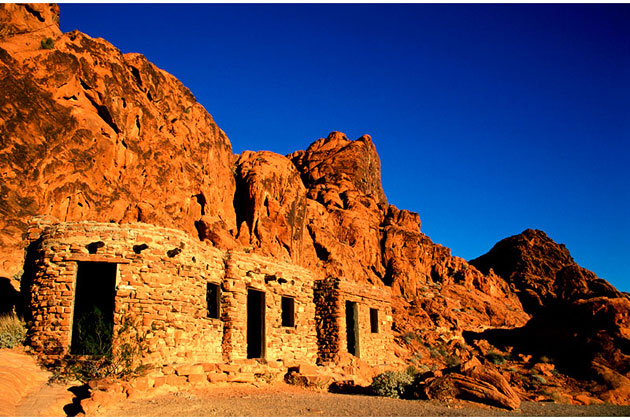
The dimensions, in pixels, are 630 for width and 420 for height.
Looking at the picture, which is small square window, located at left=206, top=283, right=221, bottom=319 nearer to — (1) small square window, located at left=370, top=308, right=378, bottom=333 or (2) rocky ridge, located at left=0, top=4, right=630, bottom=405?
(2) rocky ridge, located at left=0, top=4, right=630, bottom=405

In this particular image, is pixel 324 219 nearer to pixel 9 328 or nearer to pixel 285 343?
pixel 285 343

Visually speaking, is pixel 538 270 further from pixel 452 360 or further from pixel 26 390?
pixel 26 390

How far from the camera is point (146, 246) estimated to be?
13164 millimetres

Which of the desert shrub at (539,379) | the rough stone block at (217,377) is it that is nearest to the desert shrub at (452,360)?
the desert shrub at (539,379)

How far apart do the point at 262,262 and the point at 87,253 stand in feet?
20.4

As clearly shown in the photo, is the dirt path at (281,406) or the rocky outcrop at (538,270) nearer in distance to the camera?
the dirt path at (281,406)

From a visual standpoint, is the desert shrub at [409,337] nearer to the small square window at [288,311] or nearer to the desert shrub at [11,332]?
the small square window at [288,311]

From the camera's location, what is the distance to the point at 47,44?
21.2 m

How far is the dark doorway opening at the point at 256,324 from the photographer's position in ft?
55.7

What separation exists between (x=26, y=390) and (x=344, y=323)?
39.5ft

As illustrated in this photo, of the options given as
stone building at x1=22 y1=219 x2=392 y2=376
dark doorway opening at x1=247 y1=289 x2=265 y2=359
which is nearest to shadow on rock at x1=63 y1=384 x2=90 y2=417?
stone building at x1=22 y1=219 x2=392 y2=376

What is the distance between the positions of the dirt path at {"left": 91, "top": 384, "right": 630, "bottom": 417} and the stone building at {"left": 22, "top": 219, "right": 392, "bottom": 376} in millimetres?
1975

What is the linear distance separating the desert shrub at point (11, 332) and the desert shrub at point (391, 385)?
9556 mm


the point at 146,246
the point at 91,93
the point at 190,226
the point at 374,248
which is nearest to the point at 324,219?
the point at 374,248
